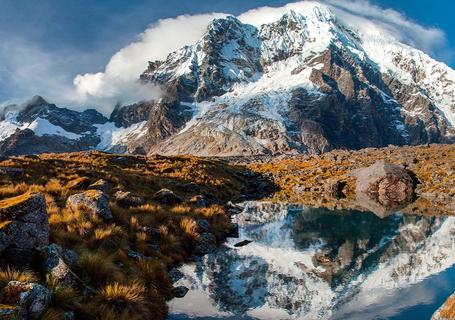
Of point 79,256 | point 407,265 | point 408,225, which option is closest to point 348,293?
point 407,265

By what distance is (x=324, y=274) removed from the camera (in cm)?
2227

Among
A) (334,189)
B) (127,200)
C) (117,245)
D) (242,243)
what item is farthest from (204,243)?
(334,189)

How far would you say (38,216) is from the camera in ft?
50.3

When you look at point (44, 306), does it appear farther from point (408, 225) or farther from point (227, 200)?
point (227, 200)

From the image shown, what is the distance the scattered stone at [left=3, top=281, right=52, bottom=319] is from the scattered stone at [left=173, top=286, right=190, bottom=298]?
7516 millimetres

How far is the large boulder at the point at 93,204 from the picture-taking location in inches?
914

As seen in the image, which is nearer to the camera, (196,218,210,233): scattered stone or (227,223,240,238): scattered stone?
(196,218,210,233): scattered stone

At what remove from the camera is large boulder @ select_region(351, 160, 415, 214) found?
183 feet

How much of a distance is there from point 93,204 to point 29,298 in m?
12.3

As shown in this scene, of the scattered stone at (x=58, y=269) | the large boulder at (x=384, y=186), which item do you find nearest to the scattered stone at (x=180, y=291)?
the scattered stone at (x=58, y=269)

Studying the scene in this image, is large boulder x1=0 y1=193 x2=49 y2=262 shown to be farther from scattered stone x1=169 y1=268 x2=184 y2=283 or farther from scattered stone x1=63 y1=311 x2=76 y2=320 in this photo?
scattered stone x1=169 y1=268 x2=184 y2=283

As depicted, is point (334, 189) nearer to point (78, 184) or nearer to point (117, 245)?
point (78, 184)

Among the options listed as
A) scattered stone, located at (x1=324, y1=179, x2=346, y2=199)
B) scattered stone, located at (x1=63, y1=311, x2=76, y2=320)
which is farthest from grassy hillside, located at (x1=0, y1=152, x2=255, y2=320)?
scattered stone, located at (x1=324, y1=179, x2=346, y2=199)

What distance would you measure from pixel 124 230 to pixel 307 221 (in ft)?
67.8
